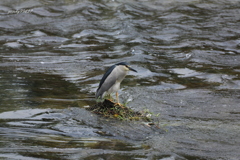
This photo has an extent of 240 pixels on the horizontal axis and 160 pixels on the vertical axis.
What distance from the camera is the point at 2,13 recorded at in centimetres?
2016

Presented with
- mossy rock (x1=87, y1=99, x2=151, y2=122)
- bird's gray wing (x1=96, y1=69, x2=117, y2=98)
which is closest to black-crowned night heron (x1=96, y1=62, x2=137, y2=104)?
bird's gray wing (x1=96, y1=69, x2=117, y2=98)

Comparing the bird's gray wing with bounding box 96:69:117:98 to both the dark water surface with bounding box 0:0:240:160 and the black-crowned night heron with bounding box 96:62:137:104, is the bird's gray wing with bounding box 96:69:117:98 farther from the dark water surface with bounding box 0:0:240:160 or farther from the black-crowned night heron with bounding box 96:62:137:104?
the dark water surface with bounding box 0:0:240:160

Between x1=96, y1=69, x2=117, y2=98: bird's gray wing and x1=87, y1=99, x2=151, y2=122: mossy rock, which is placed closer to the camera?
x1=87, y1=99, x2=151, y2=122: mossy rock

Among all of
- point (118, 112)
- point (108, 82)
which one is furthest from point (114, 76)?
point (118, 112)

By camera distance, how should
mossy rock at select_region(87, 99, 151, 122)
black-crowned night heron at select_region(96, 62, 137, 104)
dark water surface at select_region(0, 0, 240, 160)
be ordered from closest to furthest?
dark water surface at select_region(0, 0, 240, 160)
mossy rock at select_region(87, 99, 151, 122)
black-crowned night heron at select_region(96, 62, 137, 104)

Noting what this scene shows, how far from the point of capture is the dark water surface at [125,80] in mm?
6578

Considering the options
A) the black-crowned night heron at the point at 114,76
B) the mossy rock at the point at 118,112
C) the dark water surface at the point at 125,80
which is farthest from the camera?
the black-crowned night heron at the point at 114,76

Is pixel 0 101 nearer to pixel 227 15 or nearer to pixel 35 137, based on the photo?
pixel 35 137

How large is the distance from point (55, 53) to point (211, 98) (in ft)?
21.9

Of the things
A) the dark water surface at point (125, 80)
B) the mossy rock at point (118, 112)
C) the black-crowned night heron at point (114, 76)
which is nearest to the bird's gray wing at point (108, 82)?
the black-crowned night heron at point (114, 76)

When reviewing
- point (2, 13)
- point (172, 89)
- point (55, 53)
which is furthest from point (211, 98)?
point (2, 13)

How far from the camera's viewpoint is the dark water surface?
21.6 feet

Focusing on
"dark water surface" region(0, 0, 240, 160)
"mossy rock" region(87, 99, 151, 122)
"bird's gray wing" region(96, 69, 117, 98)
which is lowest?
"dark water surface" region(0, 0, 240, 160)

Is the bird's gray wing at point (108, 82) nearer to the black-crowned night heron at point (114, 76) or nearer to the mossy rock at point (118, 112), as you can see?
Result: the black-crowned night heron at point (114, 76)
